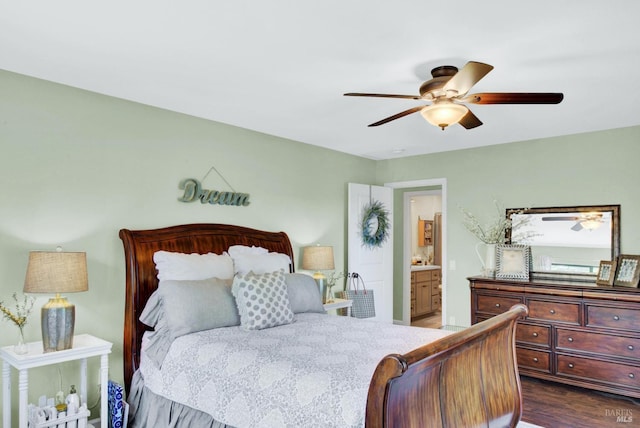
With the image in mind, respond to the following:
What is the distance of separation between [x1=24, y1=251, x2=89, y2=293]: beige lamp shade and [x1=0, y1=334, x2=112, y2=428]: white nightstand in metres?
0.38

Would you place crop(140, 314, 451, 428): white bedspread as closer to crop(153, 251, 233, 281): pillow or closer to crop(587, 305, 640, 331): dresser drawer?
crop(153, 251, 233, 281): pillow

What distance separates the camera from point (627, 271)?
4.04m

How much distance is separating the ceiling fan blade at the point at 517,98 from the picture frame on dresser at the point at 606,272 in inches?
94.9

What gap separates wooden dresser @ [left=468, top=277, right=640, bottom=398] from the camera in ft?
12.5

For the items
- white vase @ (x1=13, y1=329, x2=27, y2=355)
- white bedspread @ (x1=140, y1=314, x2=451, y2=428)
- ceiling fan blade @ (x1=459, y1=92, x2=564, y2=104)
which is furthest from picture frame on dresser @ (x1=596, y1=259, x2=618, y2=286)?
white vase @ (x1=13, y1=329, x2=27, y2=355)

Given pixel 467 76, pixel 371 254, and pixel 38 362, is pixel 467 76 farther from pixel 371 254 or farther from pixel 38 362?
pixel 371 254

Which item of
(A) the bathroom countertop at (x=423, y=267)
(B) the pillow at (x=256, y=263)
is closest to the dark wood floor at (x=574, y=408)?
(B) the pillow at (x=256, y=263)

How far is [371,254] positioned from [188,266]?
2.95 m

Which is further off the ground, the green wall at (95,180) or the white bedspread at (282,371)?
the green wall at (95,180)

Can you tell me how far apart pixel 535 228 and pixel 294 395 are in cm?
370

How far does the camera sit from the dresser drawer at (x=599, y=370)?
3.76m

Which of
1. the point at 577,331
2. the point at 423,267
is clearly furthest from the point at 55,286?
the point at 423,267

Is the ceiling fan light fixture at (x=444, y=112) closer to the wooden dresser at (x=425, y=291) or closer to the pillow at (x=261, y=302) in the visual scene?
the pillow at (x=261, y=302)

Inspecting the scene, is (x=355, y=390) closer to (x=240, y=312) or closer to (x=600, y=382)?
(x=240, y=312)
